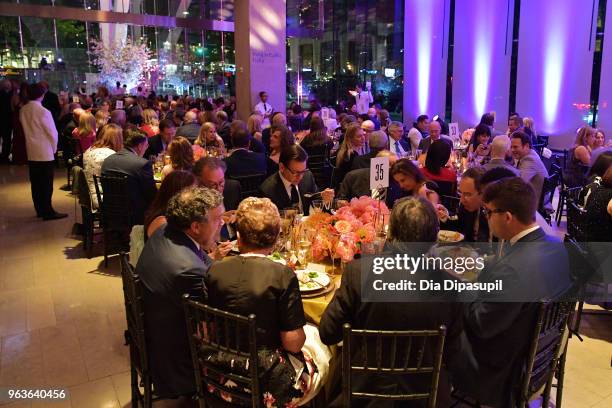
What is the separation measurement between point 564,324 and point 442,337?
2.63 feet

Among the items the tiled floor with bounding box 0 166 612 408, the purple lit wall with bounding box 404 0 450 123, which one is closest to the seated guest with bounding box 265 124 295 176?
the tiled floor with bounding box 0 166 612 408

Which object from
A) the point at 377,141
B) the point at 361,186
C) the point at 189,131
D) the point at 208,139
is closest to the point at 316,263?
the point at 361,186

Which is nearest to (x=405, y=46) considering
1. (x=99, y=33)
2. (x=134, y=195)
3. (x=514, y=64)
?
(x=514, y=64)

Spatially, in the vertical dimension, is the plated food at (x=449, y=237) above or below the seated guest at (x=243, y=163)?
below

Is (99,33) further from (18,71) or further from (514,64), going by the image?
(514,64)

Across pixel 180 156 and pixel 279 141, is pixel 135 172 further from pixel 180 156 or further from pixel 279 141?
pixel 279 141

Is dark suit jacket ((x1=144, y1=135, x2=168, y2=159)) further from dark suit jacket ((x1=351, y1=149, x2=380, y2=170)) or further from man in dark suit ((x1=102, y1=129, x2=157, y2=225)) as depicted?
dark suit jacket ((x1=351, y1=149, x2=380, y2=170))

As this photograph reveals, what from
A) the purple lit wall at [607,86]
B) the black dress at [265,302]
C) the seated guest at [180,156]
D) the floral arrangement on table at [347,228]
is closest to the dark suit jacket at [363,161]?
the seated guest at [180,156]

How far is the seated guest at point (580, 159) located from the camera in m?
6.76

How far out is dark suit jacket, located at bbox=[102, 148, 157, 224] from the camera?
5270 millimetres

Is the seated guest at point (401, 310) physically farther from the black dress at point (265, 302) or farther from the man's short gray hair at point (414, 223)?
the black dress at point (265, 302)

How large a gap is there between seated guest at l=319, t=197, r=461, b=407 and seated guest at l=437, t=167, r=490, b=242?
4.88ft

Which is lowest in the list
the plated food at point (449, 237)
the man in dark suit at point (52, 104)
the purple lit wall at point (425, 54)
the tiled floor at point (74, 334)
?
the tiled floor at point (74, 334)

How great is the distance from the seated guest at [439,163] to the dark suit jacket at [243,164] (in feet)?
5.74
